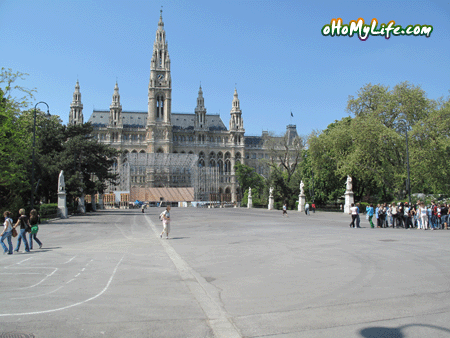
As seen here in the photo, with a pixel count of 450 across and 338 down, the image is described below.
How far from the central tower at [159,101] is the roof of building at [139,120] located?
407 inches

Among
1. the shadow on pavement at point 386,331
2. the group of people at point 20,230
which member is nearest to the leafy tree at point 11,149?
the group of people at point 20,230

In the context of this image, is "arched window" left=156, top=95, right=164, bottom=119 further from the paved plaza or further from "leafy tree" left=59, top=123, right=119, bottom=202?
the paved plaza

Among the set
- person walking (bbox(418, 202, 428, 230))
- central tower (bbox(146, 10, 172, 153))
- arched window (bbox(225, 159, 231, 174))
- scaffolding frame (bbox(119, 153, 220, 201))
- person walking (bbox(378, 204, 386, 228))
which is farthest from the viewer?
arched window (bbox(225, 159, 231, 174))

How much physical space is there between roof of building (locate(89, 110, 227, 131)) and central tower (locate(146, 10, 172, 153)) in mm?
10340

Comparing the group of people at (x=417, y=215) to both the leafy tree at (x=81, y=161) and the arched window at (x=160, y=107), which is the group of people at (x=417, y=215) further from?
the arched window at (x=160, y=107)

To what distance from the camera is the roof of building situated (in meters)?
121

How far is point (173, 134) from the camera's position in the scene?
119 m

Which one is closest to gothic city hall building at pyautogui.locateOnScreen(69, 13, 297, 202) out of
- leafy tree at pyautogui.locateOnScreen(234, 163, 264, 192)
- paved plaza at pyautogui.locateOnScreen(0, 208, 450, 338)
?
leafy tree at pyautogui.locateOnScreen(234, 163, 264, 192)

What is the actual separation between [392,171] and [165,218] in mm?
29305

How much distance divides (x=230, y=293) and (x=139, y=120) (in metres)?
119

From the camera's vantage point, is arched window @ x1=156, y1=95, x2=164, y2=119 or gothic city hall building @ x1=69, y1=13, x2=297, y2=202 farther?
arched window @ x1=156, y1=95, x2=164, y2=119

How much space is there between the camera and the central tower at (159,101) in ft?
365

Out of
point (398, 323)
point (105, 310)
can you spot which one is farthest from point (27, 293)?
point (398, 323)

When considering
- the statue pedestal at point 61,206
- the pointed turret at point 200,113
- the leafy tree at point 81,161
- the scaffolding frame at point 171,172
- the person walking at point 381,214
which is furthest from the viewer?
the pointed turret at point 200,113
